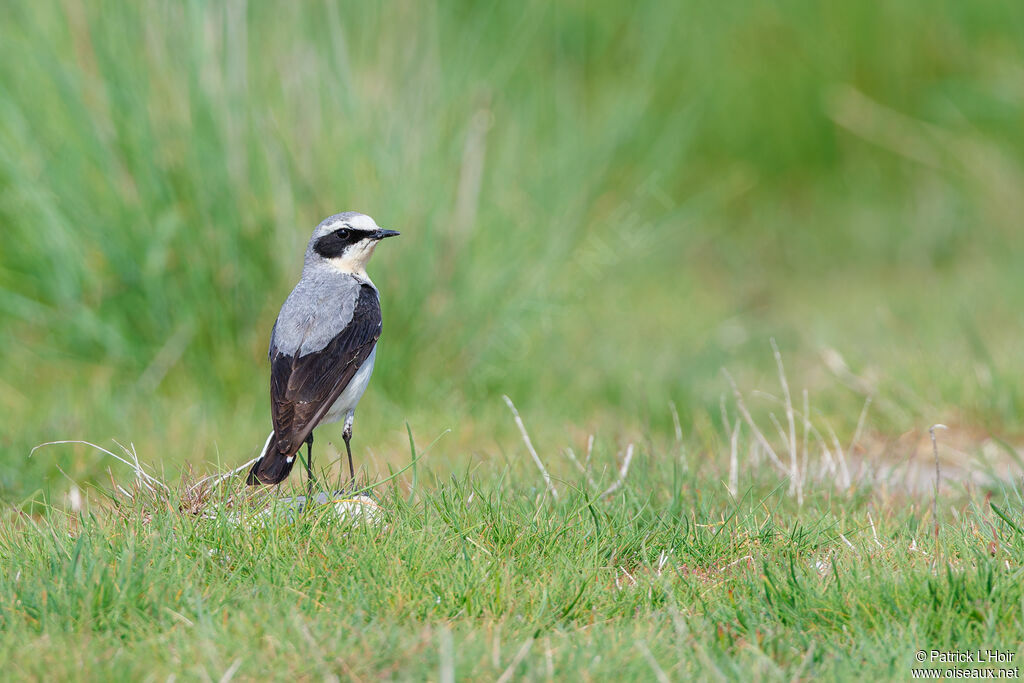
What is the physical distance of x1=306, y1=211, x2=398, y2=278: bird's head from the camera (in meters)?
4.75

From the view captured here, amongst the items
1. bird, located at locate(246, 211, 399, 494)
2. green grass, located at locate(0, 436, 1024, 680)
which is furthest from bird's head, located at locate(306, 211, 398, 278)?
green grass, located at locate(0, 436, 1024, 680)

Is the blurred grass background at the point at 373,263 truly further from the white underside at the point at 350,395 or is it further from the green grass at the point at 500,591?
the green grass at the point at 500,591

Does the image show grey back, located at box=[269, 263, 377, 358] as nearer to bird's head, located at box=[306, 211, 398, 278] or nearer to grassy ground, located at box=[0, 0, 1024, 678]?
bird's head, located at box=[306, 211, 398, 278]

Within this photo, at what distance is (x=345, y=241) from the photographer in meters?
4.78

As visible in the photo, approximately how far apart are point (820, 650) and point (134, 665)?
1.84 metres

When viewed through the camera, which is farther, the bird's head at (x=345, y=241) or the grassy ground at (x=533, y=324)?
the bird's head at (x=345, y=241)

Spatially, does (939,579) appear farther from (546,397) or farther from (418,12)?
(418,12)

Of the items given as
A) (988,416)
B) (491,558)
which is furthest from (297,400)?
(988,416)

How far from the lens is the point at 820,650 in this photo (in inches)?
129

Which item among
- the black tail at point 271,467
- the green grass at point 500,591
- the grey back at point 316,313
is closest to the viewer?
the green grass at point 500,591

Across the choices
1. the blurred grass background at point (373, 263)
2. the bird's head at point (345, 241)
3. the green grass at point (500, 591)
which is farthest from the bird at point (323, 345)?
the blurred grass background at point (373, 263)

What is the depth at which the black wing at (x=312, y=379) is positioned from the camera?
14.0 feet

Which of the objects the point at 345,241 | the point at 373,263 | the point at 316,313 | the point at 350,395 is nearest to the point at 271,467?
the point at 350,395

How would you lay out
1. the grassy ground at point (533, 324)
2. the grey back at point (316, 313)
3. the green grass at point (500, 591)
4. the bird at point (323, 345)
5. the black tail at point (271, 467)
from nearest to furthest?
the green grass at point (500, 591) < the grassy ground at point (533, 324) < the black tail at point (271, 467) < the bird at point (323, 345) < the grey back at point (316, 313)
